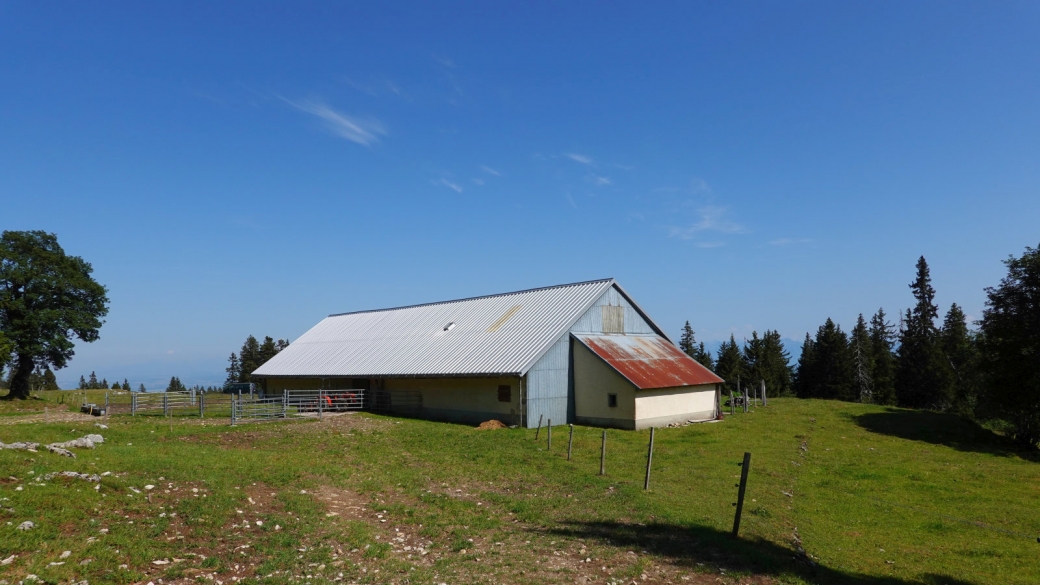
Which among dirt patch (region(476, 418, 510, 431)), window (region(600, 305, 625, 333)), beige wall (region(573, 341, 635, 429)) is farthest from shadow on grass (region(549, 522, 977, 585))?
window (region(600, 305, 625, 333))

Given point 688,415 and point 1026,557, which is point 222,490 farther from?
point 688,415

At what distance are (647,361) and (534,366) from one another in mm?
7263

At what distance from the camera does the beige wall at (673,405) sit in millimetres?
31812

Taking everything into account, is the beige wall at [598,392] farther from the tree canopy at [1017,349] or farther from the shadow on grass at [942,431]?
the tree canopy at [1017,349]

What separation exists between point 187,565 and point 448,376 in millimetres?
25879

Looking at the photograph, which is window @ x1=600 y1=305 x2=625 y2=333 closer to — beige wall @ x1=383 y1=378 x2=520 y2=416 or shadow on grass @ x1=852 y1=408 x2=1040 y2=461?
beige wall @ x1=383 y1=378 x2=520 y2=416

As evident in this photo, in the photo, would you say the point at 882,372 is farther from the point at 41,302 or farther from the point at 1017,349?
the point at 41,302

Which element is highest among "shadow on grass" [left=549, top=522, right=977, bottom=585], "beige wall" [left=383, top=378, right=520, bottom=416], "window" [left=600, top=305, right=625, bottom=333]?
"window" [left=600, top=305, right=625, bottom=333]

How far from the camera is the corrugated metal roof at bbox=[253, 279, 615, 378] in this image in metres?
35.1

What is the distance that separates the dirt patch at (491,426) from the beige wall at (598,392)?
4.68 m

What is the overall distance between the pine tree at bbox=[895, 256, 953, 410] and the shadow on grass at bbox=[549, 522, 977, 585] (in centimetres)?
7033

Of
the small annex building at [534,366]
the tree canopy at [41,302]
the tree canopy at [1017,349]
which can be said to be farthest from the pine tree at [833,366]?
the tree canopy at [41,302]

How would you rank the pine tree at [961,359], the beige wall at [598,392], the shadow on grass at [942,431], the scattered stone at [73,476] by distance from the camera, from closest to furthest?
the scattered stone at [73,476] → the shadow on grass at [942,431] → the beige wall at [598,392] → the pine tree at [961,359]

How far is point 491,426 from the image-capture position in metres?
31.6
